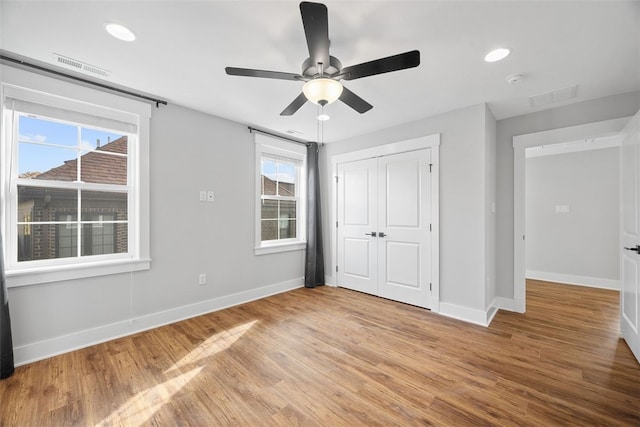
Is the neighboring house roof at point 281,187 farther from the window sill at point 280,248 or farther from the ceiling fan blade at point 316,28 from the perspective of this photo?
the ceiling fan blade at point 316,28

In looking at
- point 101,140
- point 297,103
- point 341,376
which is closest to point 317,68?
point 297,103

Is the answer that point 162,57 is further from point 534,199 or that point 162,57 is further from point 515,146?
point 534,199

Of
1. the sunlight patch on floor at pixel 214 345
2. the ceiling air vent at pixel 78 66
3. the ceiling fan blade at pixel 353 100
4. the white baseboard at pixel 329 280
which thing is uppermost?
the ceiling air vent at pixel 78 66

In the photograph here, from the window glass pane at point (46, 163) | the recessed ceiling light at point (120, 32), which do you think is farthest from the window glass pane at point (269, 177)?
the recessed ceiling light at point (120, 32)

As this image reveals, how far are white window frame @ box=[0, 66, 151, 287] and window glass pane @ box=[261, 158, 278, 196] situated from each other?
1.63m

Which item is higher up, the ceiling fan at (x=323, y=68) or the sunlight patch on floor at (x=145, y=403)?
the ceiling fan at (x=323, y=68)

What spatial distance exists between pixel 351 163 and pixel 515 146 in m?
2.20

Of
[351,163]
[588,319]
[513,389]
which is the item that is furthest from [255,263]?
[588,319]

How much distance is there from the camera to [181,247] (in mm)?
3006

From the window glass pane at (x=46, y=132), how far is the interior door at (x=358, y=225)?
11.0 feet

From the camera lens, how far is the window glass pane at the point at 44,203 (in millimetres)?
2197

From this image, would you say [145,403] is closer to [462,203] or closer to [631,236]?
[462,203]

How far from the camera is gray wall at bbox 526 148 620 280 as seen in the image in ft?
13.6

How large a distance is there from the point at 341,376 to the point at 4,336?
101 inches
